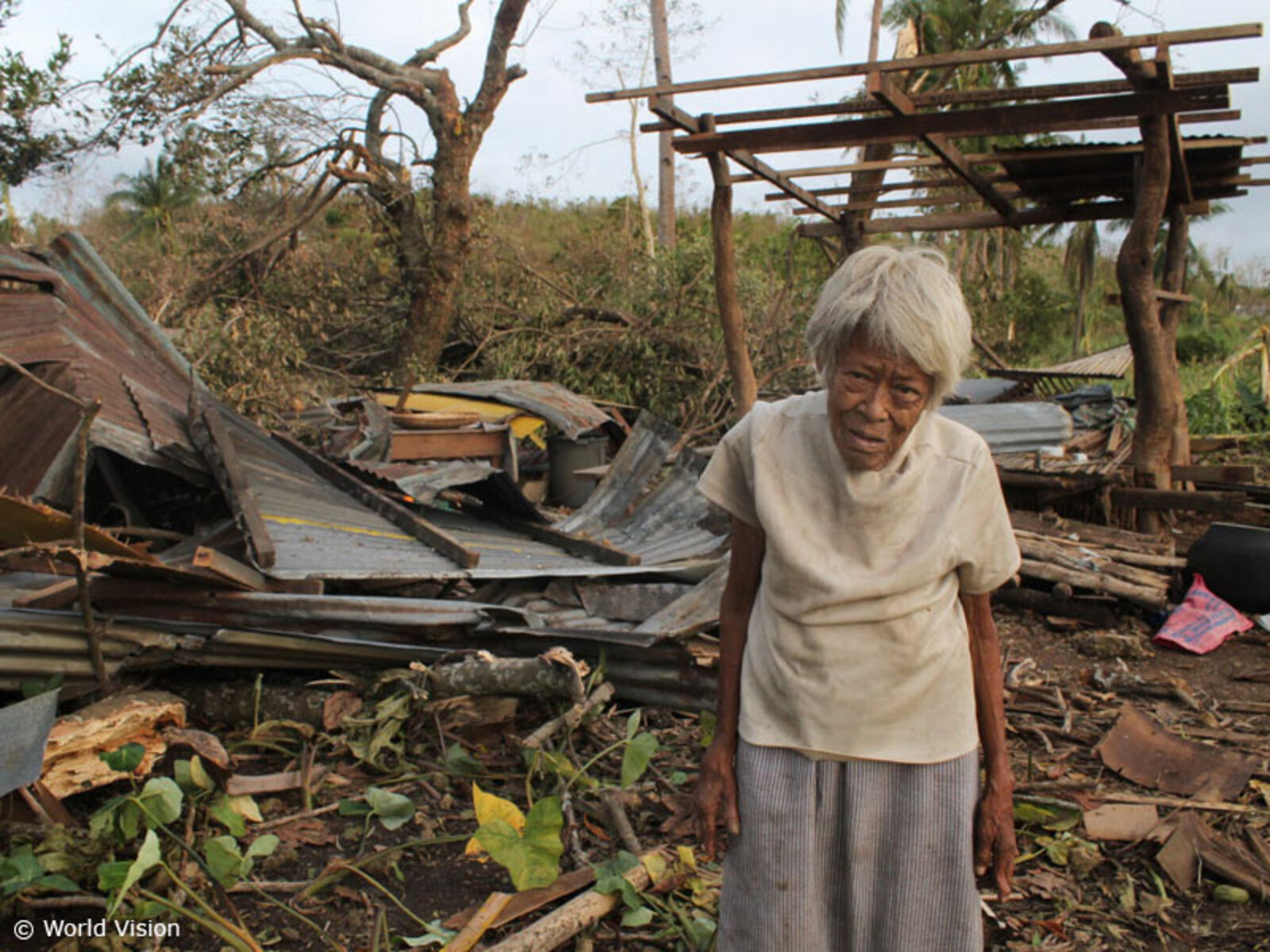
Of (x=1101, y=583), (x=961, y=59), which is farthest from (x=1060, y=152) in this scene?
(x=1101, y=583)

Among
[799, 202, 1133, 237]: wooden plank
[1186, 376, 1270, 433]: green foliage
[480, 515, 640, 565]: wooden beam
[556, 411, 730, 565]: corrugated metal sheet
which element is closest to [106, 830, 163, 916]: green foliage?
[480, 515, 640, 565]: wooden beam

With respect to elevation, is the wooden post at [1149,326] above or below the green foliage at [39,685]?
above

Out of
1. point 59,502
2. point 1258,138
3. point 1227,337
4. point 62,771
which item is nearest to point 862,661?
point 62,771

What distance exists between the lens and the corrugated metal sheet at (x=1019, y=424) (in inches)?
316

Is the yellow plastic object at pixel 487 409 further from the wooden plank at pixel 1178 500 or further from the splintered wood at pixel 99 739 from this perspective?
the splintered wood at pixel 99 739

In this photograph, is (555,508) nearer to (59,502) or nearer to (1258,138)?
(59,502)

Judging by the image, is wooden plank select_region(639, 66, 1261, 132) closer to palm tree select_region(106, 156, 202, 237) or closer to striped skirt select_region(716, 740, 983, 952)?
striped skirt select_region(716, 740, 983, 952)

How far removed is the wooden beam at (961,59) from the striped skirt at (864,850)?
10.3ft

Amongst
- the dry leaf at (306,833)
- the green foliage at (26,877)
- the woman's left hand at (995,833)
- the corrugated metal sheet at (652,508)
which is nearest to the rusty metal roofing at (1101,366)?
the corrugated metal sheet at (652,508)

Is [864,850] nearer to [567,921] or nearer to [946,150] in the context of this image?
[567,921]

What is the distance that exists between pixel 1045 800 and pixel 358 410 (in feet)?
18.4

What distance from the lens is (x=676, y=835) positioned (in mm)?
3088

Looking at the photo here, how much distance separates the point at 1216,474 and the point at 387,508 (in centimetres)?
599

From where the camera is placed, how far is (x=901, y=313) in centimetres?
155
